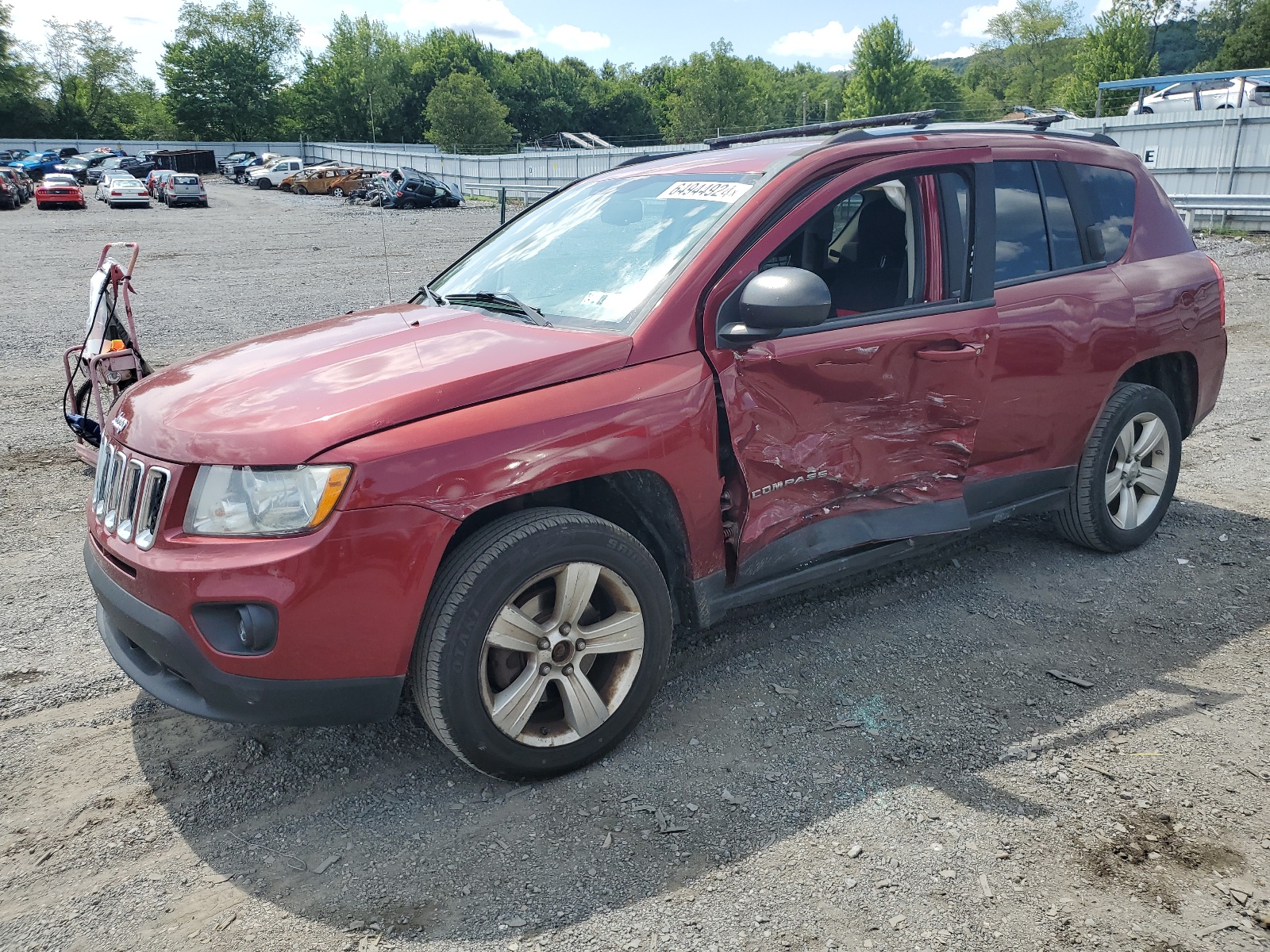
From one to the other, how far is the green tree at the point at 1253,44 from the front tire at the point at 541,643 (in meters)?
75.3

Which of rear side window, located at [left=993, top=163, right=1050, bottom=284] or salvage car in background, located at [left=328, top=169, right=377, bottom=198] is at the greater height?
salvage car in background, located at [left=328, top=169, right=377, bottom=198]

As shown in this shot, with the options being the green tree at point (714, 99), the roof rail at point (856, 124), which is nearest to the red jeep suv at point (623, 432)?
the roof rail at point (856, 124)

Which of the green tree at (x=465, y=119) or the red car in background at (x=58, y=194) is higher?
the green tree at (x=465, y=119)

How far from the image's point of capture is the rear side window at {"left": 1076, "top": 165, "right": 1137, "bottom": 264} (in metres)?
4.46

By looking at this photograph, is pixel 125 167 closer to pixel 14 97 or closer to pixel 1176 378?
pixel 14 97

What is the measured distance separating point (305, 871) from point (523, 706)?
2.42ft

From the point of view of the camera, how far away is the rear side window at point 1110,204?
4457mm

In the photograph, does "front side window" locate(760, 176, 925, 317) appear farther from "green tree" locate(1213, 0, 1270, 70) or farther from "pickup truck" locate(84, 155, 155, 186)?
"green tree" locate(1213, 0, 1270, 70)

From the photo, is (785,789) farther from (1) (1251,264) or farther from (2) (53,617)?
(1) (1251,264)

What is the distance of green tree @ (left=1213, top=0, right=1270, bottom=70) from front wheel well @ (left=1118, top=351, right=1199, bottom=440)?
7206cm

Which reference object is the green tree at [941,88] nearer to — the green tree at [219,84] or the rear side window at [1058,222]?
the green tree at [219,84]

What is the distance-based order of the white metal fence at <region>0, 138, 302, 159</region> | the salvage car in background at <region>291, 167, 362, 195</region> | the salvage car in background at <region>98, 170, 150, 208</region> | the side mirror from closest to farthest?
the side mirror, the salvage car in background at <region>98, 170, 150, 208</region>, the salvage car in background at <region>291, 167, 362, 195</region>, the white metal fence at <region>0, 138, 302, 159</region>

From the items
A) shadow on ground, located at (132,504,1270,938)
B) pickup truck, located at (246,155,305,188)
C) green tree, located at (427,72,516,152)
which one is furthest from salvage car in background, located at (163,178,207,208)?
shadow on ground, located at (132,504,1270,938)


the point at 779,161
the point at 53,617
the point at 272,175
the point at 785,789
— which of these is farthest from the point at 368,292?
the point at 272,175
